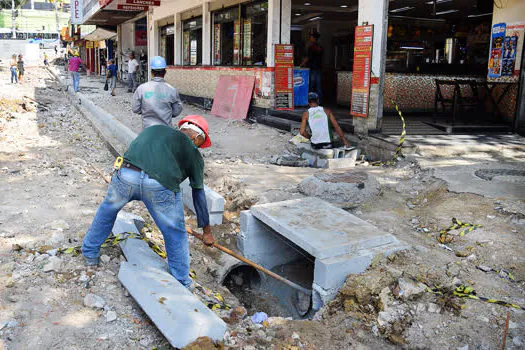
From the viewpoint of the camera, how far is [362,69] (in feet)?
30.8

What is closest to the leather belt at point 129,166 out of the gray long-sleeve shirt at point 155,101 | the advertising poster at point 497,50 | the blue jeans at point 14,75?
the gray long-sleeve shirt at point 155,101

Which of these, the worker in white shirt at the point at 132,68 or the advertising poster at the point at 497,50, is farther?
the worker in white shirt at the point at 132,68

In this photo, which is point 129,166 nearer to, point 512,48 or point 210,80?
point 512,48

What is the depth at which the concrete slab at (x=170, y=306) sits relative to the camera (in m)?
3.20

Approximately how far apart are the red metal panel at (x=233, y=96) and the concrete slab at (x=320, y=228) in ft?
27.8

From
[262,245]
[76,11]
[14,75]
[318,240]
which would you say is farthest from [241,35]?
[76,11]

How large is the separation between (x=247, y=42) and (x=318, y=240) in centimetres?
1054

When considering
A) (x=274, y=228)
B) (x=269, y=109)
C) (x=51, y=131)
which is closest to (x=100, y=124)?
(x=51, y=131)

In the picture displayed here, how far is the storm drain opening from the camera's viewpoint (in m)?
4.95

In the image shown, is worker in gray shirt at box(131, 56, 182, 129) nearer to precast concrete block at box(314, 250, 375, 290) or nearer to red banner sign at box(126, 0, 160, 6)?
precast concrete block at box(314, 250, 375, 290)

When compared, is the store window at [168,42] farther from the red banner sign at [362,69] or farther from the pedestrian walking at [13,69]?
the red banner sign at [362,69]

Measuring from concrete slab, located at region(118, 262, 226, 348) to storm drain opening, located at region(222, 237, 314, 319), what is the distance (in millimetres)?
1406

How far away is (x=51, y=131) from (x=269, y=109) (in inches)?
229

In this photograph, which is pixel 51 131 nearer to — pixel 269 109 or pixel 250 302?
pixel 269 109
